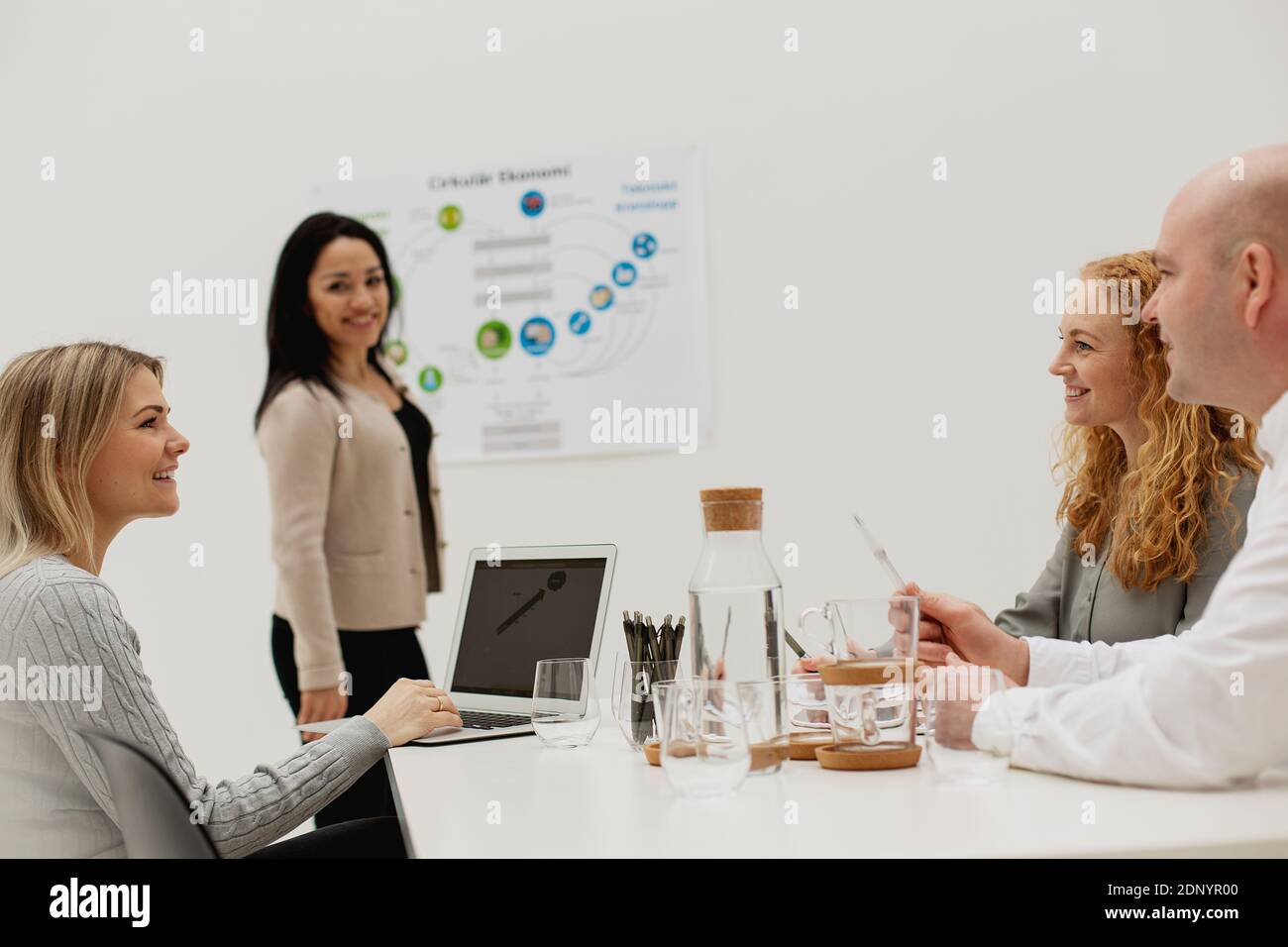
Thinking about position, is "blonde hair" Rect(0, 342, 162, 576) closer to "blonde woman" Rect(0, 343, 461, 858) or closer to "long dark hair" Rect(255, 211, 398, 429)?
"blonde woman" Rect(0, 343, 461, 858)

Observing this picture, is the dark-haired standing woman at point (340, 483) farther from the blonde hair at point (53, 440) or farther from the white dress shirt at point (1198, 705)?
the white dress shirt at point (1198, 705)

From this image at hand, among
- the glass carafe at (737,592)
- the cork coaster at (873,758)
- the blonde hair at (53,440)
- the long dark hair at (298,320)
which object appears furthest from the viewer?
the long dark hair at (298,320)

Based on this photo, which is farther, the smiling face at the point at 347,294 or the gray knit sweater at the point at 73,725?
the smiling face at the point at 347,294

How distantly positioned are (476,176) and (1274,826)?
119 inches

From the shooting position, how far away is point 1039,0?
3338 millimetres

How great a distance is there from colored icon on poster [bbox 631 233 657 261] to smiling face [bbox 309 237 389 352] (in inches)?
30.2

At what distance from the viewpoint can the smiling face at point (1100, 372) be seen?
212cm

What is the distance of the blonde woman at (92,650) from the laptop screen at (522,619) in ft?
0.99

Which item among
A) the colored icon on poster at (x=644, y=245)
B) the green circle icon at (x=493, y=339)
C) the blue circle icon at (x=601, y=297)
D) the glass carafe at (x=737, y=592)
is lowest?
the glass carafe at (x=737, y=592)

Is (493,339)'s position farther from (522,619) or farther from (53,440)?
(53,440)

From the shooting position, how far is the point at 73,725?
133 cm

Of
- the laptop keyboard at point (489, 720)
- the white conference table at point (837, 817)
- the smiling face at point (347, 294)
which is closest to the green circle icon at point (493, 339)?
the smiling face at point (347, 294)
